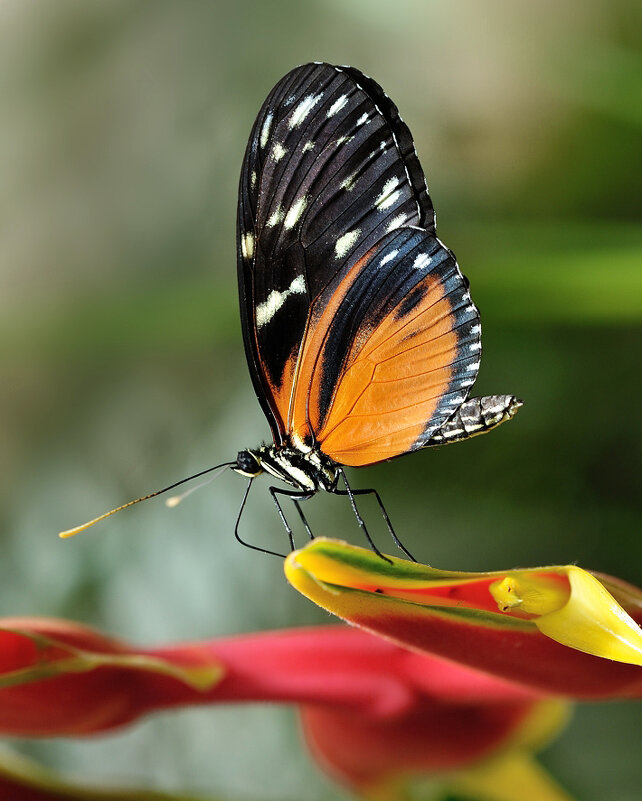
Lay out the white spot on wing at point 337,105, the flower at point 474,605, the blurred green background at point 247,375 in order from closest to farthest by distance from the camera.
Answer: the flower at point 474,605 < the white spot on wing at point 337,105 < the blurred green background at point 247,375

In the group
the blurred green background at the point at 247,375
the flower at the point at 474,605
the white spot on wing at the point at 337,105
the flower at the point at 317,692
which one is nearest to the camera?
the flower at the point at 474,605

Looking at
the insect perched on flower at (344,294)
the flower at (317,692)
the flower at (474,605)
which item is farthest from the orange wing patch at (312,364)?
the flower at (474,605)

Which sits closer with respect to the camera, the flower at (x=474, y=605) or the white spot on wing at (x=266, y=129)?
the flower at (x=474, y=605)

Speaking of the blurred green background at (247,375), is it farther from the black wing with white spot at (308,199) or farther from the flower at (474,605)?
the flower at (474,605)

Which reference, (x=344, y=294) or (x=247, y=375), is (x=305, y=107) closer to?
(x=344, y=294)

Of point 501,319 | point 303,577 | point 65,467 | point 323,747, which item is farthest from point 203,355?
point 303,577

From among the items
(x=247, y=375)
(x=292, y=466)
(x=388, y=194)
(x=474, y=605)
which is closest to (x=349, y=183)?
(x=388, y=194)

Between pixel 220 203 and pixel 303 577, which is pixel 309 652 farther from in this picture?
pixel 220 203

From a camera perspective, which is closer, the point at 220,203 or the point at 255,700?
the point at 255,700
